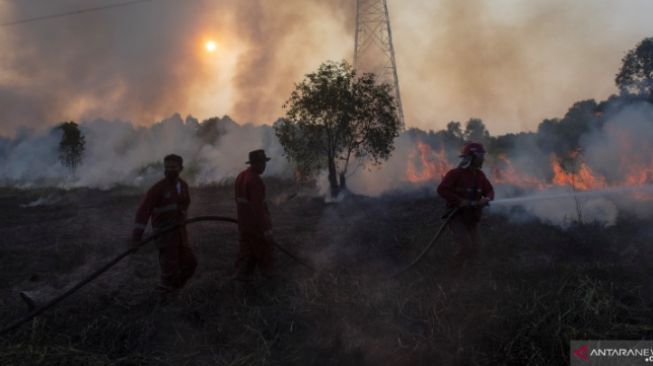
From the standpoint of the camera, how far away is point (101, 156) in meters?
43.5

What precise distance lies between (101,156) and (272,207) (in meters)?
33.4

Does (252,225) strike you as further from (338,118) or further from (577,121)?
(577,121)

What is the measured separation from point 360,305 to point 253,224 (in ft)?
6.37

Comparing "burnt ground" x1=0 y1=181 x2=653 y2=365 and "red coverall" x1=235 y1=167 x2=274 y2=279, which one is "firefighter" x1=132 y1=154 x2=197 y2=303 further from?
"red coverall" x1=235 y1=167 x2=274 y2=279

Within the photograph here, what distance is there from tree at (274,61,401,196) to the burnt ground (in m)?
9.02

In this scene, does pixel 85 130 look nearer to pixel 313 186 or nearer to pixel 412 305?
pixel 313 186

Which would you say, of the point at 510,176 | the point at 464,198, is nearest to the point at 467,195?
the point at 464,198

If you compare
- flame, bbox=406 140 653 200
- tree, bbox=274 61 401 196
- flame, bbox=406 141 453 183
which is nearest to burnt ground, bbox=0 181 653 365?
flame, bbox=406 140 653 200

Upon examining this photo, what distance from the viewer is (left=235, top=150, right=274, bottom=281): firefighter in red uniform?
6004mm

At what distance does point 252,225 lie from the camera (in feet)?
19.6

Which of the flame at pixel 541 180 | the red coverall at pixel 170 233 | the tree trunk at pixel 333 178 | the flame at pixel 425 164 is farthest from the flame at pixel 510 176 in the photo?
the red coverall at pixel 170 233

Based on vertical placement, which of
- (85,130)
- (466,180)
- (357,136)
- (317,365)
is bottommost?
(317,365)

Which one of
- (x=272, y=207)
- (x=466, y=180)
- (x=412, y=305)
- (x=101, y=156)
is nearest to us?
(x=412, y=305)

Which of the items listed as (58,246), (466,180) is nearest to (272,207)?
(58,246)
